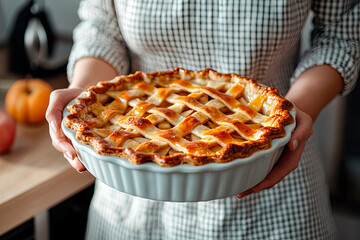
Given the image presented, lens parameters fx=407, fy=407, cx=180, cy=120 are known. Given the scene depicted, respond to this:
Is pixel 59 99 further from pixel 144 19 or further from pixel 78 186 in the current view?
pixel 78 186

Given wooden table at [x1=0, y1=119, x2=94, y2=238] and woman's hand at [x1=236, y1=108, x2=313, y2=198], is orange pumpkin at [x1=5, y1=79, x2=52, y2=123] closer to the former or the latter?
wooden table at [x1=0, y1=119, x2=94, y2=238]

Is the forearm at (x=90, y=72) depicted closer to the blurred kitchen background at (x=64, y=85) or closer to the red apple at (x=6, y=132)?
the red apple at (x=6, y=132)

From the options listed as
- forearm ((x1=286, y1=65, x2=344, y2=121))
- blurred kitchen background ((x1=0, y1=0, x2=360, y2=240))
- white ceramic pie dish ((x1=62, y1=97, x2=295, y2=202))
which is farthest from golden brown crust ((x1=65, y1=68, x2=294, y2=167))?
blurred kitchen background ((x1=0, y1=0, x2=360, y2=240))

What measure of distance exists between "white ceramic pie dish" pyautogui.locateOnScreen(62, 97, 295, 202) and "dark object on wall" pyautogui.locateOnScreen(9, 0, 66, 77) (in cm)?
88

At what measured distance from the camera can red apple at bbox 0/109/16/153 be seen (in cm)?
95

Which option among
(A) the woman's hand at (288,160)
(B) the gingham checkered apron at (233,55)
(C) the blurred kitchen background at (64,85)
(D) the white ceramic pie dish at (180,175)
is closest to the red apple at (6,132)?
(B) the gingham checkered apron at (233,55)

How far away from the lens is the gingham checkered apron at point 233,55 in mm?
782

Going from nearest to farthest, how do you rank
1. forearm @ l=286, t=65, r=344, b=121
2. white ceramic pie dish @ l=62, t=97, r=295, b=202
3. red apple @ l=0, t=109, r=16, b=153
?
white ceramic pie dish @ l=62, t=97, r=295, b=202
forearm @ l=286, t=65, r=344, b=121
red apple @ l=0, t=109, r=16, b=153

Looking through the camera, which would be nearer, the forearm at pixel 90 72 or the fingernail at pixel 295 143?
the fingernail at pixel 295 143

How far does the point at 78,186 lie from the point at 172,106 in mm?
461

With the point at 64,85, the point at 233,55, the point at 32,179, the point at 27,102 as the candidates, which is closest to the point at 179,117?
the point at 233,55

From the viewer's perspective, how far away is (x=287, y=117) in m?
0.60

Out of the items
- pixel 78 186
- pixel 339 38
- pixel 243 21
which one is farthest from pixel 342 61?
pixel 78 186

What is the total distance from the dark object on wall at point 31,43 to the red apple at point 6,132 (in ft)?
1.36
